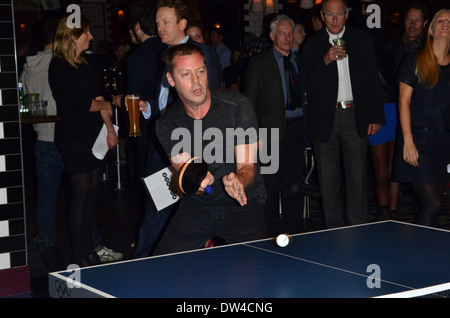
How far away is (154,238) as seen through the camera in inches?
185

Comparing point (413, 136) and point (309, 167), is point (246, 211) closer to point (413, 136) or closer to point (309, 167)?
point (413, 136)

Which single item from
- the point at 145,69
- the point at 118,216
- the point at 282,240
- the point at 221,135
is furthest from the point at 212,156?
the point at 118,216

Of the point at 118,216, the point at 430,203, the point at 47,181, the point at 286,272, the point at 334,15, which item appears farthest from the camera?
the point at 118,216

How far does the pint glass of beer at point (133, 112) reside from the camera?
4543 mm

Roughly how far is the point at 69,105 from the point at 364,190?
8.01 feet

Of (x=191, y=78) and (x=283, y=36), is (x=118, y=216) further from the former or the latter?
(x=191, y=78)

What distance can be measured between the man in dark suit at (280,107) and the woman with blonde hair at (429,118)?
4.62ft

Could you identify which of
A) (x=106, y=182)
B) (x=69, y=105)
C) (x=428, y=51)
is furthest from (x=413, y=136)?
(x=106, y=182)

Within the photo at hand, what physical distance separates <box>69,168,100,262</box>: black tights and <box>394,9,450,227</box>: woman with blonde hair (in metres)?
2.30

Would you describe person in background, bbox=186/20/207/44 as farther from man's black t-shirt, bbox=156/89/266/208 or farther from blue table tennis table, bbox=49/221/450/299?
blue table tennis table, bbox=49/221/450/299

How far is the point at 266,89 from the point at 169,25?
5.17 feet

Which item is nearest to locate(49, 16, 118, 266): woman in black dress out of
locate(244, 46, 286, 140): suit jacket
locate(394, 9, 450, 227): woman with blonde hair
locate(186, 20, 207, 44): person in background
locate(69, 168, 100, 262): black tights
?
locate(69, 168, 100, 262): black tights

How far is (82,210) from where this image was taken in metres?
5.03

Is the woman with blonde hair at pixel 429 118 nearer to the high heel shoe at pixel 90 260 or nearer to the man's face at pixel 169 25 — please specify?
the man's face at pixel 169 25
